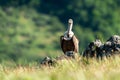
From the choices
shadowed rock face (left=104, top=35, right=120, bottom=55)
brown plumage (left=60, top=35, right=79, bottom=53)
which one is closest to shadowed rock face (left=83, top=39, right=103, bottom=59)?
shadowed rock face (left=104, top=35, right=120, bottom=55)

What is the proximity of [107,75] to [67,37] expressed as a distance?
30.8 feet

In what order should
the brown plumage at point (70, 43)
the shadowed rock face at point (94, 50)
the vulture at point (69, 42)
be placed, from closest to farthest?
1. the shadowed rock face at point (94, 50)
2. the vulture at point (69, 42)
3. the brown plumage at point (70, 43)

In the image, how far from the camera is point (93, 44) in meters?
14.6

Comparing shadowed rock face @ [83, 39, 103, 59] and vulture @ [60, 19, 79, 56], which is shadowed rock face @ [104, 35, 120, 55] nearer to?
shadowed rock face @ [83, 39, 103, 59]

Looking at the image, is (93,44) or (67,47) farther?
(67,47)

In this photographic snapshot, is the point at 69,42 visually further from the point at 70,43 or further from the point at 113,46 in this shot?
the point at 113,46

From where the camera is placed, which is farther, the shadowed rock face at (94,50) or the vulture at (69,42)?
the vulture at (69,42)

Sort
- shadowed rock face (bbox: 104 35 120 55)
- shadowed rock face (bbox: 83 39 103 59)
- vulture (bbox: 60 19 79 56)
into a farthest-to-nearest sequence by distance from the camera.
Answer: vulture (bbox: 60 19 79 56) → shadowed rock face (bbox: 83 39 103 59) → shadowed rock face (bbox: 104 35 120 55)

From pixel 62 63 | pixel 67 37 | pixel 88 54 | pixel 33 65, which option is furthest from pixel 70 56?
pixel 67 37

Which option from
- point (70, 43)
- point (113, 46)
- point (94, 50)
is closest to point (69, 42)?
point (70, 43)

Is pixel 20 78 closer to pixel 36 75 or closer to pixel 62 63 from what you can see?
pixel 36 75

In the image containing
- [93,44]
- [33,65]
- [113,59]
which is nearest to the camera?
[113,59]

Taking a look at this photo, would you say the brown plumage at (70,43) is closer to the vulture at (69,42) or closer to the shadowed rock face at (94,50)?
the vulture at (69,42)

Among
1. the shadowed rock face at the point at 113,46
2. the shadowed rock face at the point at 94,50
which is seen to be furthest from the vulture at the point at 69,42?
the shadowed rock face at the point at 113,46
